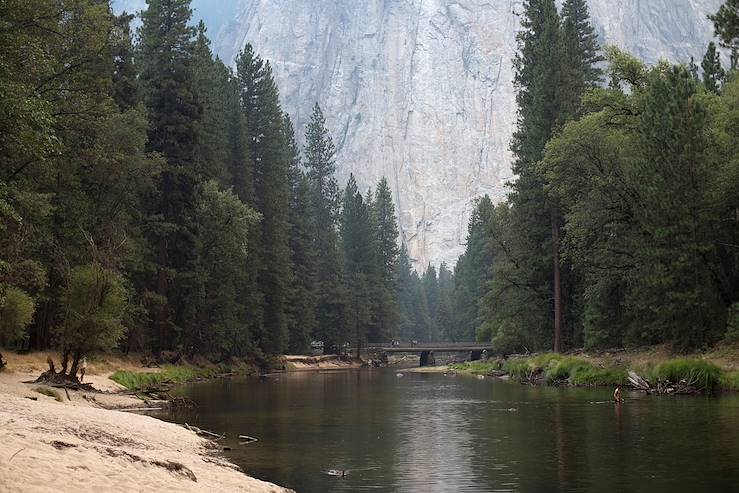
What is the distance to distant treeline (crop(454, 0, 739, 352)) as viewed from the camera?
42.8 metres

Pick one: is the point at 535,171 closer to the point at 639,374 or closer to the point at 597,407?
the point at 639,374

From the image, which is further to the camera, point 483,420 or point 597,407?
point 597,407

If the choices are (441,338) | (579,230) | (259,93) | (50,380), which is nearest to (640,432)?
(50,380)

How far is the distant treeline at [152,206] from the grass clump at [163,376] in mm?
2687

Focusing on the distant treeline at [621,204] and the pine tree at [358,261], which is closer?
the distant treeline at [621,204]

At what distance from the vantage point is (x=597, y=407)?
113 feet

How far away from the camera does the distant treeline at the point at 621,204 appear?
1683 inches

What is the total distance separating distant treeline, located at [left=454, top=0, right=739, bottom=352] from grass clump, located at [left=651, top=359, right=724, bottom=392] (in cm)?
246

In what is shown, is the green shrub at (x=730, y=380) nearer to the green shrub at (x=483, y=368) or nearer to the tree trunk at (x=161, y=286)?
the green shrub at (x=483, y=368)

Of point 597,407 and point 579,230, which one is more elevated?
→ point 579,230

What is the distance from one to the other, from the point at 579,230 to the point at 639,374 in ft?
32.4

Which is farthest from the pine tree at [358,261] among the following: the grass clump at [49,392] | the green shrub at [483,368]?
the grass clump at [49,392]

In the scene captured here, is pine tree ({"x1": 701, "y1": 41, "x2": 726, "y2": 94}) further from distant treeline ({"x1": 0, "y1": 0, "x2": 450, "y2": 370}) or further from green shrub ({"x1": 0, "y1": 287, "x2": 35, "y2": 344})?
green shrub ({"x1": 0, "y1": 287, "x2": 35, "y2": 344})

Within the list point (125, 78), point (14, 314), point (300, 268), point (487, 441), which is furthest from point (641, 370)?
point (300, 268)
